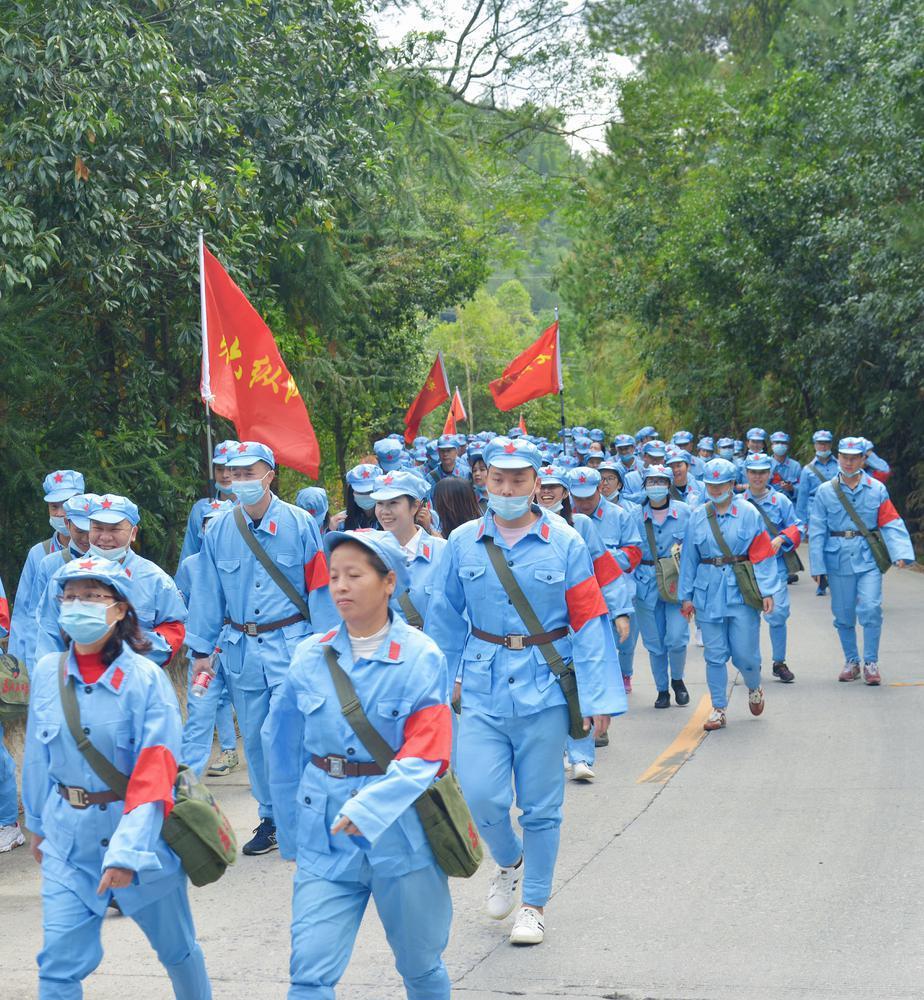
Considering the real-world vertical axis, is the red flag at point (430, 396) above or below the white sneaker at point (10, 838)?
above

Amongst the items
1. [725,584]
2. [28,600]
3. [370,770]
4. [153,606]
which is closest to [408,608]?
[153,606]

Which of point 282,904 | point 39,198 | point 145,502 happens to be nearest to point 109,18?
point 39,198

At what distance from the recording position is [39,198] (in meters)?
11.8

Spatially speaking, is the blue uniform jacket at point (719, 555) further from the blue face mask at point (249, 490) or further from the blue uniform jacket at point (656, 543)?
the blue face mask at point (249, 490)

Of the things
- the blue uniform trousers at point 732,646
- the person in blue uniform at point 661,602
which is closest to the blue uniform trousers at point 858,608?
the person in blue uniform at point 661,602

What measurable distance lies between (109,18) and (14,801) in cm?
621

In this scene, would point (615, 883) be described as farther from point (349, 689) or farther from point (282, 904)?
point (349, 689)

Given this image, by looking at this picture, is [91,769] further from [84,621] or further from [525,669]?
[525,669]

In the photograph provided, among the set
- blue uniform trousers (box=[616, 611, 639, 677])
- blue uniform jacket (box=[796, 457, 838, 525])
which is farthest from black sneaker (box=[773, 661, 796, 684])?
blue uniform jacket (box=[796, 457, 838, 525])

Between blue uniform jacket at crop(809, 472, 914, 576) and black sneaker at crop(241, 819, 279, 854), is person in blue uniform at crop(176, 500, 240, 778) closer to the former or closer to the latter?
black sneaker at crop(241, 819, 279, 854)

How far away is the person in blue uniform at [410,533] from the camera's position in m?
7.80

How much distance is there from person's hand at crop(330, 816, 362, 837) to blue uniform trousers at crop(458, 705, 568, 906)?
6.92 ft

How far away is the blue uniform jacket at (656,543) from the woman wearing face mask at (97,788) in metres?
7.72

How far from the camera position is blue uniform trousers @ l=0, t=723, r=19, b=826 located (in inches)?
346
